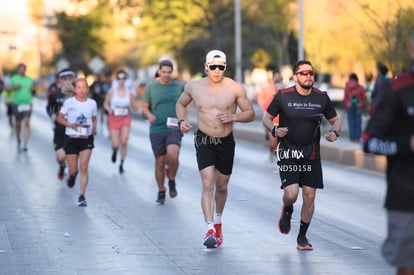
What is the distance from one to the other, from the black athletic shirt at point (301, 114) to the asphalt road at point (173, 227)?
991mm

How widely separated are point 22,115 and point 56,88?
6.62 m

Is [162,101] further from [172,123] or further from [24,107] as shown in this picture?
[24,107]

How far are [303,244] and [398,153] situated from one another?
15.0 ft

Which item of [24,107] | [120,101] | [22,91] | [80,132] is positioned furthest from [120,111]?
[22,91]

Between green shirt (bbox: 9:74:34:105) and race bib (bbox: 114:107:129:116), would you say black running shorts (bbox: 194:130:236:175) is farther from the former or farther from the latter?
green shirt (bbox: 9:74:34:105)

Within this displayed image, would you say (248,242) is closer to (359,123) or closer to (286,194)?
(286,194)

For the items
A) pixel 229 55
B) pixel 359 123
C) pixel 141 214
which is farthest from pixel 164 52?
pixel 141 214

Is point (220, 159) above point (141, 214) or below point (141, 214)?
above

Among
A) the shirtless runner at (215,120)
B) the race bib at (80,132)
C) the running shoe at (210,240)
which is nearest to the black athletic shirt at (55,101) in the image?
the race bib at (80,132)

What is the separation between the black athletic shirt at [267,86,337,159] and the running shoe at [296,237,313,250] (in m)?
0.79

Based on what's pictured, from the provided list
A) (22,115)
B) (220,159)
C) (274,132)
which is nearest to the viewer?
(274,132)

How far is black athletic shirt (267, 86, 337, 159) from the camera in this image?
10773mm

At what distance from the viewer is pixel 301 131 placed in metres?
10.8

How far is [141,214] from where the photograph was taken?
13953 mm
